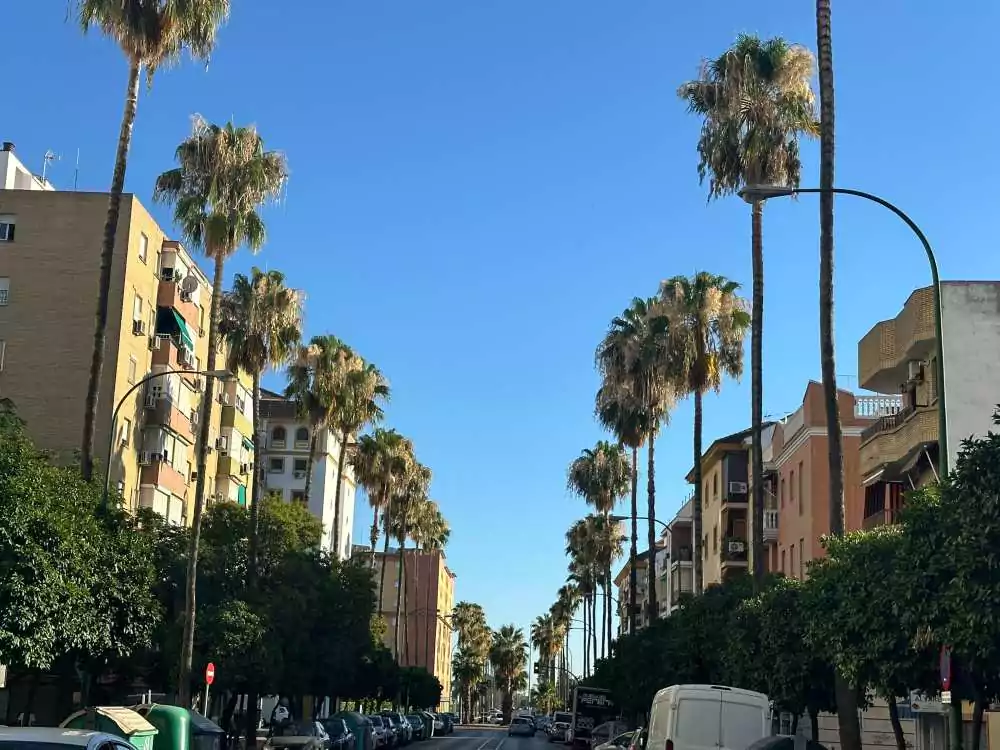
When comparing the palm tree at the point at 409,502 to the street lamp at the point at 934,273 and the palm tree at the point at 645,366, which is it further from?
the street lamp at the point at 934,273

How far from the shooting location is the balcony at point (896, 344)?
3169 centimetres

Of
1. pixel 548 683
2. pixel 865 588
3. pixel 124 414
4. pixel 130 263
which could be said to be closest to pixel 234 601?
pixel 124 414

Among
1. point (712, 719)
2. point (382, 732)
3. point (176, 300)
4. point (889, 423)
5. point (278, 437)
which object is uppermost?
point (278, 437)

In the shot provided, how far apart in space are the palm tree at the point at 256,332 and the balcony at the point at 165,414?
21.1 ft

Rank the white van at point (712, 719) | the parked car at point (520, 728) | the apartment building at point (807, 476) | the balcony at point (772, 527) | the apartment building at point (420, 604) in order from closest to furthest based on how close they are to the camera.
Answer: the white van at point (712, 719), the apartment building at point (807, 476), the balcony at point (772, 527), the parked car at point (520, 728), the apartment building at point (420, 604)

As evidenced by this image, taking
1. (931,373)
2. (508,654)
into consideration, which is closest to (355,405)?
(931,373)

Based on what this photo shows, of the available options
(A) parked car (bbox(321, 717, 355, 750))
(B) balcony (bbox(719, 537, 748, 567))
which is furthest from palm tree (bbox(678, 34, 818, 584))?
(B) balcony (bbox(719, 537, 748, 567))

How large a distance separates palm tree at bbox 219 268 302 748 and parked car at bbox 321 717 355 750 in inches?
119

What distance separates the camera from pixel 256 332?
41219 mm

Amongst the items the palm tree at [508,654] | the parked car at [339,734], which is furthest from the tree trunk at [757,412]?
the palm tree at [508,654]

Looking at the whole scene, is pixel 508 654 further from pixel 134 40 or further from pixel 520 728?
pixel 134 40

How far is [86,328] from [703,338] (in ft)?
70.2

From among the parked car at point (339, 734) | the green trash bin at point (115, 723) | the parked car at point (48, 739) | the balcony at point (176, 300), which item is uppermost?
the balcony at point (176, 300)

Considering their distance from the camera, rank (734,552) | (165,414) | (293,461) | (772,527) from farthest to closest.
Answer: (293,461)
(734,552)
(772,527)
(165,414)
